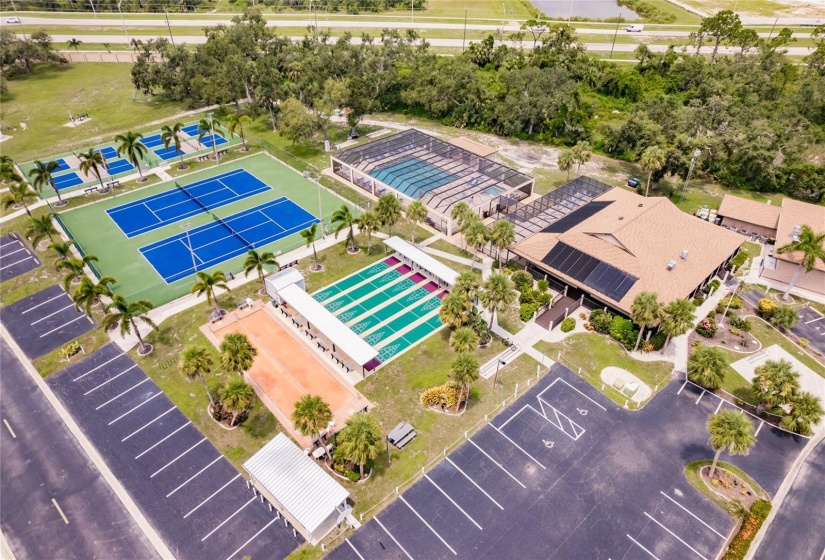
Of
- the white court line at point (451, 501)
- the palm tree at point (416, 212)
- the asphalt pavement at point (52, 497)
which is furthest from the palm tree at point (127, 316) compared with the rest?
the palm tree at point (416, 212)

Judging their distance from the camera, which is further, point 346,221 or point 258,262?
point 346,221

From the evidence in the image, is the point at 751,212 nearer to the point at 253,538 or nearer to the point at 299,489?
the point at 299,489

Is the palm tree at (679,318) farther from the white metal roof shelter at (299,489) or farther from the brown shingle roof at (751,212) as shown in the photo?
the white metal roof shelter at (299,489)

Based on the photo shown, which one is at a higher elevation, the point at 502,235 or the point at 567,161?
the point at 567,161

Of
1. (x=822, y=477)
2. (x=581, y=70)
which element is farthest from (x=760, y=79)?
(x=822, y=477)

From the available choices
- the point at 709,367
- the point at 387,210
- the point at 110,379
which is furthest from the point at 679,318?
the point at 110,379
